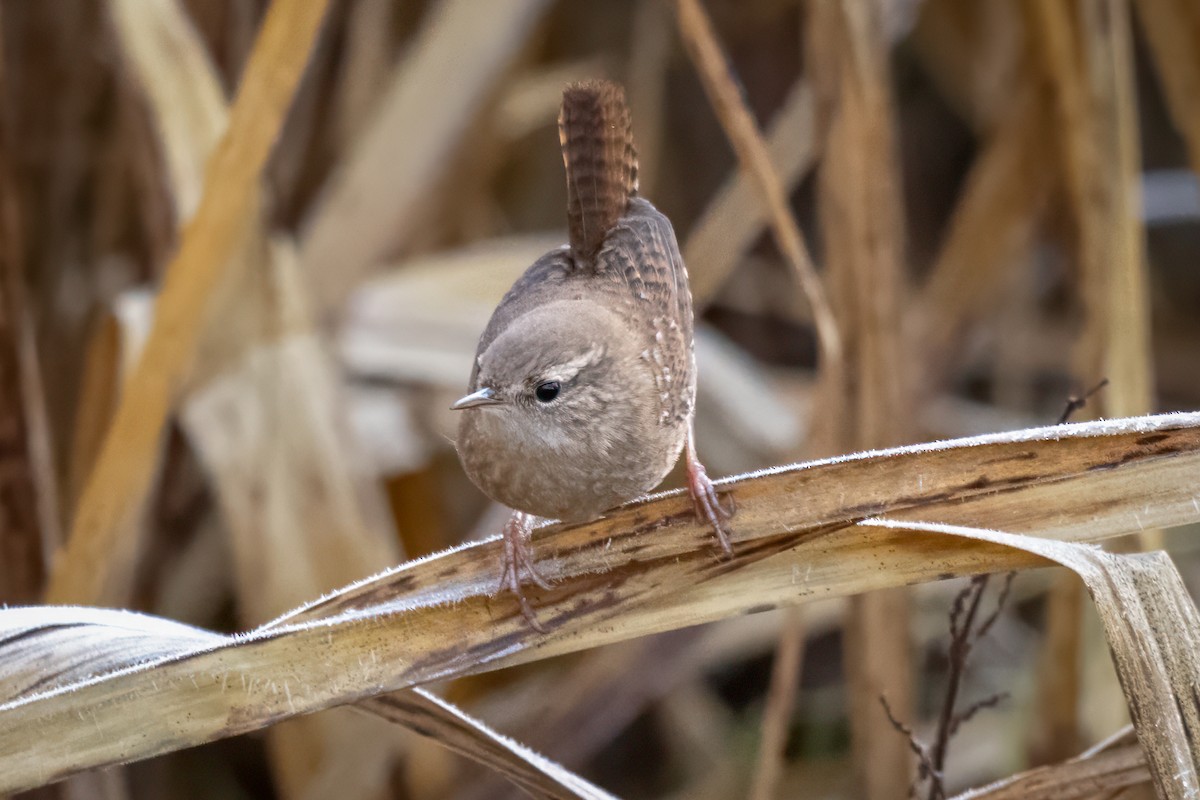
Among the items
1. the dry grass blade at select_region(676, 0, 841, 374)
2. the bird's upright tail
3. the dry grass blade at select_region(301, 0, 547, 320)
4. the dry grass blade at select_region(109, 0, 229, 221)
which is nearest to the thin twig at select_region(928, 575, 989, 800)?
the dry grass blade at select_region(676, 0, 841, 374)

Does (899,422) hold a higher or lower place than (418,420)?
lower

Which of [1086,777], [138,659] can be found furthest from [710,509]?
[138,659]

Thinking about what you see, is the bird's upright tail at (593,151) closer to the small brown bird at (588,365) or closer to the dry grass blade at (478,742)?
the small brown bird at (588,365)

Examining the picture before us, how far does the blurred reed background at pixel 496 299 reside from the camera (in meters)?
2.13

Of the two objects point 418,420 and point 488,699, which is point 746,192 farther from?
point 488,699

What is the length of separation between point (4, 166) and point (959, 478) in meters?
1.55

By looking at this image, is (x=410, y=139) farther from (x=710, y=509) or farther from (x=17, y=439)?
(x=710, y=509)

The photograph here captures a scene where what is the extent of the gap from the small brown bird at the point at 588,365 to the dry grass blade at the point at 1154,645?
1.41ft

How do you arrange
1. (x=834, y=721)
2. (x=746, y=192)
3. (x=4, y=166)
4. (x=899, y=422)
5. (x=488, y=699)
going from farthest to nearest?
(x=834, y=721), (x=488, y=699), (x=746, y=192), (x=899, y=422), (x=4, y=166)

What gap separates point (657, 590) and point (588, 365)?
0.44 m

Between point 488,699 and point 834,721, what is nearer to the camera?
point 488,699

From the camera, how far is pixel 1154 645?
1.11m

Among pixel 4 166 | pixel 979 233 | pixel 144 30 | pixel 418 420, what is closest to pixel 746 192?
pixel 979 233

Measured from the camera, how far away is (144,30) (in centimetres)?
230
